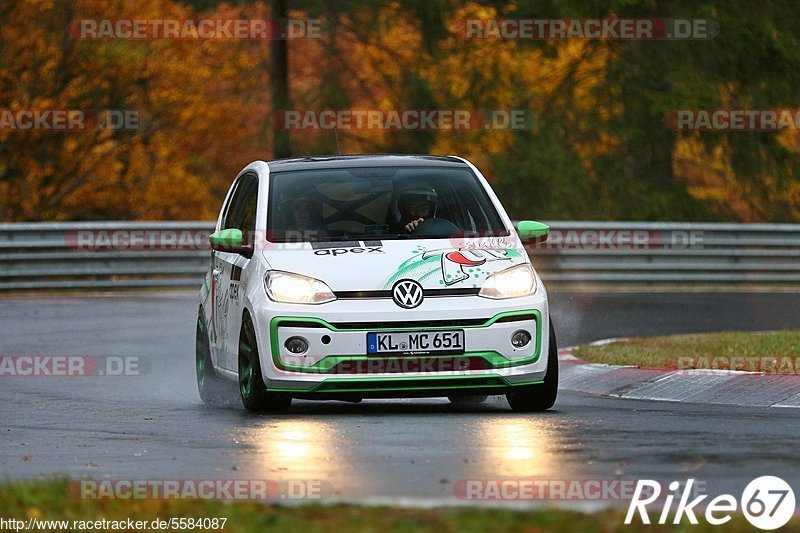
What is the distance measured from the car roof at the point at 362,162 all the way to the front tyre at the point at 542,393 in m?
1.69

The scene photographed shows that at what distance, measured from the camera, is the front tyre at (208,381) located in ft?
43.1

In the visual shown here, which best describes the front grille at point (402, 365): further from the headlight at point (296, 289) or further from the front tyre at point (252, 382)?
the front tyre at point (252, 382)

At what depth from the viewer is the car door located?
11945mm

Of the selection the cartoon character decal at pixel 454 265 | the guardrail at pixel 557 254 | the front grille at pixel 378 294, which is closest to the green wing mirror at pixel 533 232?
the cartoon character decal at pixel 454 265

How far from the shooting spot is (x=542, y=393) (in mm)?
11492

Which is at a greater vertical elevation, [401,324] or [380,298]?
[380,298]

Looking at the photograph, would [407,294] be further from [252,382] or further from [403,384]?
[252,382]

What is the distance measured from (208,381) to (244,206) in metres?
1.38

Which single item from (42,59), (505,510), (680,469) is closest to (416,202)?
(680,469)

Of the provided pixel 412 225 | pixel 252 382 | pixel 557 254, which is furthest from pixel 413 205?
pixel 557 254

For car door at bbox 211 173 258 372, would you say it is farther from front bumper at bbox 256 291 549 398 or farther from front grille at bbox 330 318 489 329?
front grille at bbox 330 318 489 329

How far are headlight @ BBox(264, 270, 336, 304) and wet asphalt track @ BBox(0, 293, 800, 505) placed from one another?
0.74 metres

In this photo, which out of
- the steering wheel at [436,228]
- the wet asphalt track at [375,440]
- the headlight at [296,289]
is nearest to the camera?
the wet asphalt track at [375,440]

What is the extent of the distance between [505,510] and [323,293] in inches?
173
